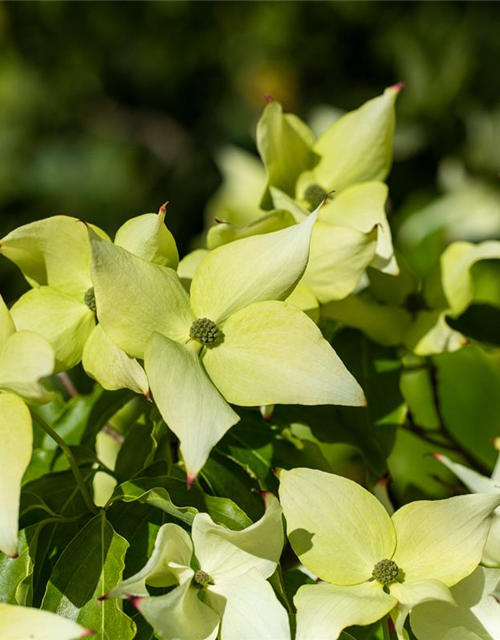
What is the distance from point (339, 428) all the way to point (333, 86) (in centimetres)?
187

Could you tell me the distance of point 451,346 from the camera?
0.73m

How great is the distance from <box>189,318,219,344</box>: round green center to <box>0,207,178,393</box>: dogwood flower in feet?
0.16

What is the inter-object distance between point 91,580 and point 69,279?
21 cm

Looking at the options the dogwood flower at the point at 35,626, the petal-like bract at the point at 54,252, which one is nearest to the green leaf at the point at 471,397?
the petal-like bract at the point at 54,252

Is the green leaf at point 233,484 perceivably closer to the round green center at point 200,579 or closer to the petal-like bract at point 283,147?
the round green center at point 200,579

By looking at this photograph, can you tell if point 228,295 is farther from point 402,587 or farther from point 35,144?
point 35,144

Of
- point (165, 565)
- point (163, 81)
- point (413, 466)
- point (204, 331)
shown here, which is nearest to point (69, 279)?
point (204, 331)

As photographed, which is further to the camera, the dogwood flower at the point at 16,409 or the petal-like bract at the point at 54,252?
the petal-like bract at the point at 54,252

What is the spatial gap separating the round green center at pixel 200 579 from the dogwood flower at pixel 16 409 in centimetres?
11

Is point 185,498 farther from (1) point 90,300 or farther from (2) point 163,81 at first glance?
(2) point 163,81

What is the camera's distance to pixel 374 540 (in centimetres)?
55

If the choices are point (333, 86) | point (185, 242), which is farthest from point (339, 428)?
point (333, 86)

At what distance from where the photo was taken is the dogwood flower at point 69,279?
0.58 metres

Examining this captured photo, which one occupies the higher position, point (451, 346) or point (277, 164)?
point (277, 164)
